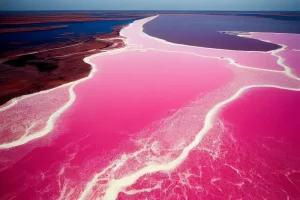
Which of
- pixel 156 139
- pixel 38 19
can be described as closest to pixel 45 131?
pixel 156 139

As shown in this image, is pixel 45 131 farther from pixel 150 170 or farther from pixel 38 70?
pixel 38 70

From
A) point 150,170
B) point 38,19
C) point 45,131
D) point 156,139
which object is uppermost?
point 38,19

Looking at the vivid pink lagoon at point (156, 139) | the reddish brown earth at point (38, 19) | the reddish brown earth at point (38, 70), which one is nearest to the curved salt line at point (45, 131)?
the vivid pink lagoon at point (156, 139)

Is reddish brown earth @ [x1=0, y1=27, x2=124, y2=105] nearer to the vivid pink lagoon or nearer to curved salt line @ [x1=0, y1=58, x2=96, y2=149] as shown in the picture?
the vivid pink lagoon

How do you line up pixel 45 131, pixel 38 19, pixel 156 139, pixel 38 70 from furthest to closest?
pixel 38 19
pixel 38 70
pixel 45 131
pixel 156 139

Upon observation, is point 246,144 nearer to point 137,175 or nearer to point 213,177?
point 213,177

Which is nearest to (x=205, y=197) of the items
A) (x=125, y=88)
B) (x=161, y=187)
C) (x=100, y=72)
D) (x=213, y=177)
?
(x=213, y=177)

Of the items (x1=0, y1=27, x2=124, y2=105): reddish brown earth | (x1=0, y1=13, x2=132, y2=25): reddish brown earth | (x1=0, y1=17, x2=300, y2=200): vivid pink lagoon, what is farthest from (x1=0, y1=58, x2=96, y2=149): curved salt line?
(x1=0, y1=13, x2=132, y2=25): reddish brown earth
